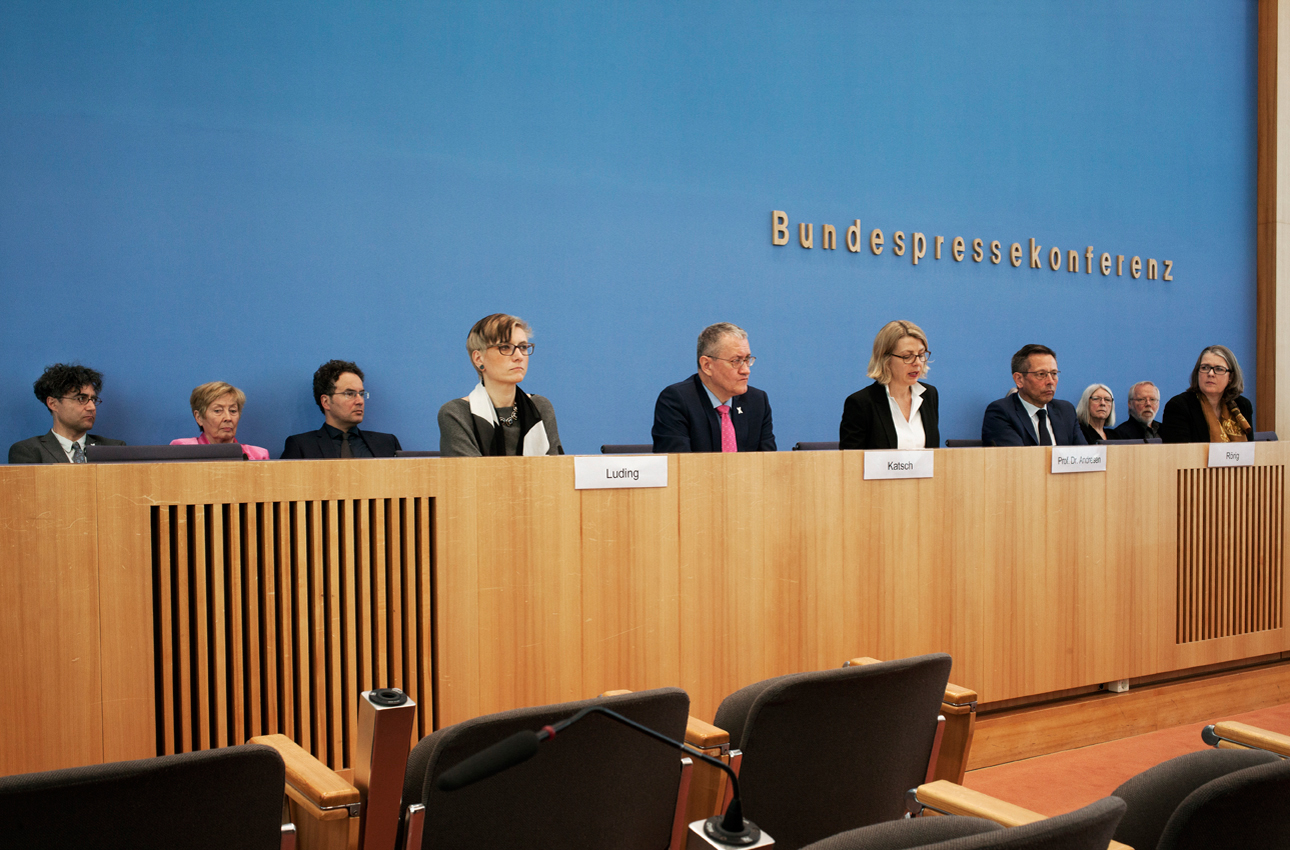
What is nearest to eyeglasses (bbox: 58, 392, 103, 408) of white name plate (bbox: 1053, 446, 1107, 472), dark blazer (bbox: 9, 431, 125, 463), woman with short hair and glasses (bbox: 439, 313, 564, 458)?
dark blazer (bbox: 9, 431, 125, 463)

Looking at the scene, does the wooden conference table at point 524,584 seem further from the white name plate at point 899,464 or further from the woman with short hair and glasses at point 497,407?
the woman with short hair and glasses at point 497,407

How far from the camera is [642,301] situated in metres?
4.80

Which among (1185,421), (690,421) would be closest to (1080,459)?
(690,421)

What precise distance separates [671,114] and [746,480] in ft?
9.85

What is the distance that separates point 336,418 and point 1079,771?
3.15m

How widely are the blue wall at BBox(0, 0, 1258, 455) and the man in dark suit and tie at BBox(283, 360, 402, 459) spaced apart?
0.15 m

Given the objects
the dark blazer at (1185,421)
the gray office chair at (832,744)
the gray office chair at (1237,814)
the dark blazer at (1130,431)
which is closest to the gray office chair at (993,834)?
the gray office chair at (1237,814)

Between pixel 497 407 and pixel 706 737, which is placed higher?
pixel 497 407

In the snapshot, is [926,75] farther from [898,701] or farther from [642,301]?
[898,701]

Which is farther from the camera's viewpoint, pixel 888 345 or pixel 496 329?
pixel 888 345

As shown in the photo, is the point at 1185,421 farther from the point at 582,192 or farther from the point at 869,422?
the point at 582,192

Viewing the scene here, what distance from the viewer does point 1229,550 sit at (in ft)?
11.2

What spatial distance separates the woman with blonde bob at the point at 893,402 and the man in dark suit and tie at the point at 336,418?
6.60 feet

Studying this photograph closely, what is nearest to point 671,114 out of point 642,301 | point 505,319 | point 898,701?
point 642,301
